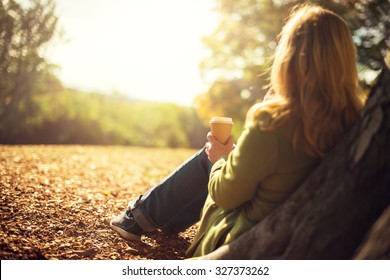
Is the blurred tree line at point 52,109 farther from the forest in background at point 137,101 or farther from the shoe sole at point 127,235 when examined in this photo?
the shoe sole at point 127,235

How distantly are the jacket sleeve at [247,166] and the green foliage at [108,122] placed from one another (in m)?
9.35

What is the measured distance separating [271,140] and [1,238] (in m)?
1.82

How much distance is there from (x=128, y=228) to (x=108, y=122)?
411 inches

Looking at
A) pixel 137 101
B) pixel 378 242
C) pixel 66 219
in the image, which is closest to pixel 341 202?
pixel 378 242

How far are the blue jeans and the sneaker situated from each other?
0.16ft

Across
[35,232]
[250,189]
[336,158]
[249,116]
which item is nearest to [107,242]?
[35,232]

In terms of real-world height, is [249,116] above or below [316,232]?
above

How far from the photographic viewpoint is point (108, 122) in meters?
12.5

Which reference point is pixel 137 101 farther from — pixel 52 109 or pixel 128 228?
pixel 128 228

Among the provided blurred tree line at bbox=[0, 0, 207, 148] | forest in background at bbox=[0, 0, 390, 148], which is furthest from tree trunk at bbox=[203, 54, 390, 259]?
blurred tree line at bbox=[0, 0, 207, 148]

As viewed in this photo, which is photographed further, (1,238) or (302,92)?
(1,238)

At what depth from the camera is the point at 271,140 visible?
1.53 metres
